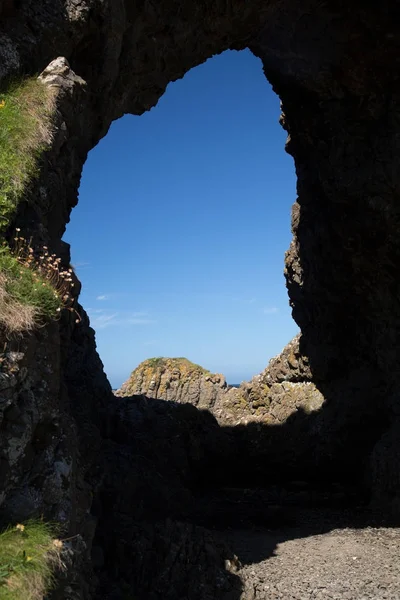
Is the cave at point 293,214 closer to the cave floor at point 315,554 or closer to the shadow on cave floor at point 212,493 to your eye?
the shadow on cave floor at point 212,493

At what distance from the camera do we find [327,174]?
23.6 meters

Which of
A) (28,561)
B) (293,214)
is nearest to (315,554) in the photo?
(28,561)

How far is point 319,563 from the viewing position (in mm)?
14453

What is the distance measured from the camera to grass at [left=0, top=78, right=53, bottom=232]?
9.94 metres

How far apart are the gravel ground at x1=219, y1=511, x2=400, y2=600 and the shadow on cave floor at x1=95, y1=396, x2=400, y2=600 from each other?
0.19m

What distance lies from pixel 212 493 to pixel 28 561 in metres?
21.1

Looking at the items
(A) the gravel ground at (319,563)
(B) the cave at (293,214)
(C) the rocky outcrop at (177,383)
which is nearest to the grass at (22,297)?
(B) the cave at (293,214)

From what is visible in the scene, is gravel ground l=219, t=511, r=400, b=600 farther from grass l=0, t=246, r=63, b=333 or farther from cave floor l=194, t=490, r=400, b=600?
grass l=0, t=246, r=63, b=333

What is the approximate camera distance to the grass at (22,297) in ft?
26.5

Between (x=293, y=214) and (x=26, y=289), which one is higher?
(x=293, y=214)

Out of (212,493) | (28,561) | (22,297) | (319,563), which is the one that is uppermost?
(22,297)

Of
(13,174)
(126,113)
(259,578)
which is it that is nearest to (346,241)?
(126,113)

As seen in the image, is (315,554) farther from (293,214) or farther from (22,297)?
(293,214)

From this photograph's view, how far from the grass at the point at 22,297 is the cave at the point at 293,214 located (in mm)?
449
